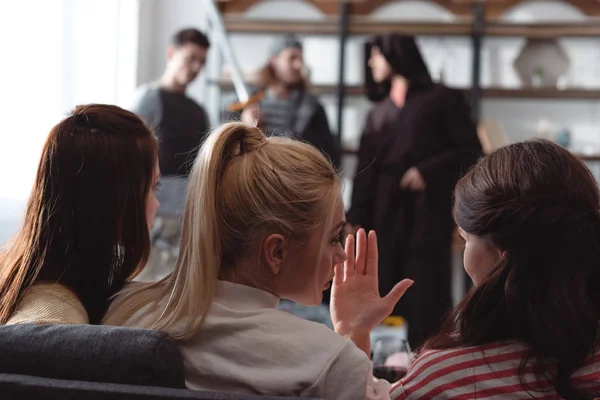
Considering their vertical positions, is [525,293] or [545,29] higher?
[545,29]

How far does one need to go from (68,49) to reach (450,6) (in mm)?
2470

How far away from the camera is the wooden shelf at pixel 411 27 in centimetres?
482

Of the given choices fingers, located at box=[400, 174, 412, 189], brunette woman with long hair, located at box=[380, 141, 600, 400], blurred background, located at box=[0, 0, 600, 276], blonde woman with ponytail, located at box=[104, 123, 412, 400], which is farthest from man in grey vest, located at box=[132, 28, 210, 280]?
brunette woman with long hair, located at box=[380, 141, 600, 400]

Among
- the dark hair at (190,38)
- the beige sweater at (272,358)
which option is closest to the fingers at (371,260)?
the beige sweater at (272,358)

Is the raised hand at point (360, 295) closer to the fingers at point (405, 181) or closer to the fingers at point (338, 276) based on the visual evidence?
the fingers at point (338, 276)

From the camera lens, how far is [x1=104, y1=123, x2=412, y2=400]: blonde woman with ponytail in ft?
3.22

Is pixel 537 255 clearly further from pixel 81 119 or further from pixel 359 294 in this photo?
pixel 81 119

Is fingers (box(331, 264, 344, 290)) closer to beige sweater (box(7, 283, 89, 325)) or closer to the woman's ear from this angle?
the woman's ear

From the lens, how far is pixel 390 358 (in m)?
1.46

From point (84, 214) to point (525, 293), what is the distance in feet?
2.26

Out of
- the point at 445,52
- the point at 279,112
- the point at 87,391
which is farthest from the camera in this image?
the point at 445,52

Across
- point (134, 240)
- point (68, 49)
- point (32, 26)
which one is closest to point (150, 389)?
point (134, 240)

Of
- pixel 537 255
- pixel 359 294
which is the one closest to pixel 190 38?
pixel 359 294

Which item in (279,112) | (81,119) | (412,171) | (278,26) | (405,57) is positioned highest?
(278,26)
